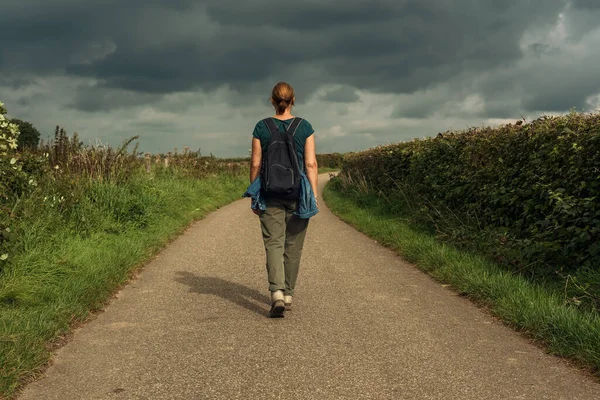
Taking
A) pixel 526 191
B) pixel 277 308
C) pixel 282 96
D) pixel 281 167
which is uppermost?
pixel 282 96

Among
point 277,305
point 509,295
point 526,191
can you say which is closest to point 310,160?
point 277,305

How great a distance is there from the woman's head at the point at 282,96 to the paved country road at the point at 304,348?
6.94 feet

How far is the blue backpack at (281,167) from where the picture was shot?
17.0 feet

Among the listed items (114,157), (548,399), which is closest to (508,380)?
(548,399)

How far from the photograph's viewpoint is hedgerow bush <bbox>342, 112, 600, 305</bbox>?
6.22 metres

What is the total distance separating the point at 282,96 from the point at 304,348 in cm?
249

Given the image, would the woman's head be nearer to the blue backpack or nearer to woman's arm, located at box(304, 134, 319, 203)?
the blue backpack

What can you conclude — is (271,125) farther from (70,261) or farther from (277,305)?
(70,261)

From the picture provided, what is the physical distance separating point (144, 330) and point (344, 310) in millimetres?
1987

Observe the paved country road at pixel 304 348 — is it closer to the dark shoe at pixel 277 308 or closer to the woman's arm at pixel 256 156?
the dark shoe at pixel 277 308

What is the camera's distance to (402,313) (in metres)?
5.36

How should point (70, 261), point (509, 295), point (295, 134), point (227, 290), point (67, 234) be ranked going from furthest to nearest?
point (67, 234)
point (70, 261)
point (227, 290)
point (509, 295)
point (295, 134)

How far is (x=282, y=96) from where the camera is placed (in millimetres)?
5340

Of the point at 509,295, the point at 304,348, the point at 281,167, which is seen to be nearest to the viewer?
the point at 304,348
